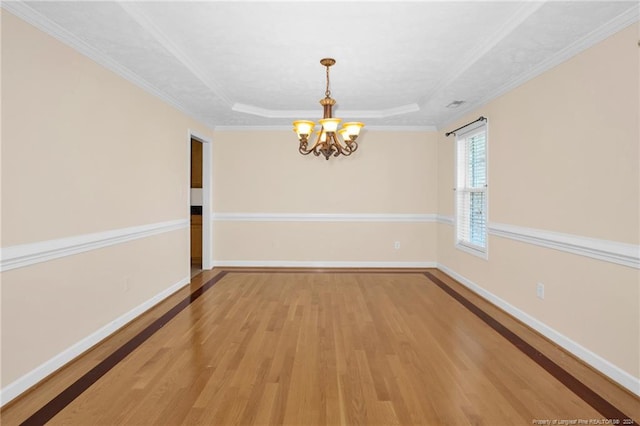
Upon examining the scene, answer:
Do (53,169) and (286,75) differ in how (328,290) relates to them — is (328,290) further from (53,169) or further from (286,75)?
(53,169)

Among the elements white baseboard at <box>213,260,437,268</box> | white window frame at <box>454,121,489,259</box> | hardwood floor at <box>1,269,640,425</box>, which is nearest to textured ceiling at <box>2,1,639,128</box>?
white window frame at <box>454,121,489,259</box>

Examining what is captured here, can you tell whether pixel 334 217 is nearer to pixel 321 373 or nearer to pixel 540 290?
pixel 540 290

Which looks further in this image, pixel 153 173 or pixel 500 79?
pixel 153 173

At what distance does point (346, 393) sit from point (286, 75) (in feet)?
10.3

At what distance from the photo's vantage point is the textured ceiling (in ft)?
7.99

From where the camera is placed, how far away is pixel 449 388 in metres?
2.34

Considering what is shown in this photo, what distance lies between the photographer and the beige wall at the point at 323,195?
613cm

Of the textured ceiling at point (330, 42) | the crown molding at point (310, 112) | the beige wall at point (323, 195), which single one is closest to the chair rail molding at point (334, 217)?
the beige wall at point (323, 195)

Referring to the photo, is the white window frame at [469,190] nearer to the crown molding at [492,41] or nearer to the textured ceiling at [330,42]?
the textured ceiling at [330,42]

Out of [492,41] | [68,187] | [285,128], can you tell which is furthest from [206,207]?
[492,41]

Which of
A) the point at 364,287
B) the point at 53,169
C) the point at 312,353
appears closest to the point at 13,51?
the point at 53,169

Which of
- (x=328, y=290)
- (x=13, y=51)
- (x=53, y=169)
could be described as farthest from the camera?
(x=328, y=290)

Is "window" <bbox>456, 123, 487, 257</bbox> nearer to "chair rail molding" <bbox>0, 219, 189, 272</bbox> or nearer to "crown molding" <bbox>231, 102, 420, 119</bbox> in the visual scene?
"crown molding" <bbox>231, 102, 420, 119</bbox>

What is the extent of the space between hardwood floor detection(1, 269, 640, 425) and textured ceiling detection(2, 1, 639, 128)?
2494 millimetres
